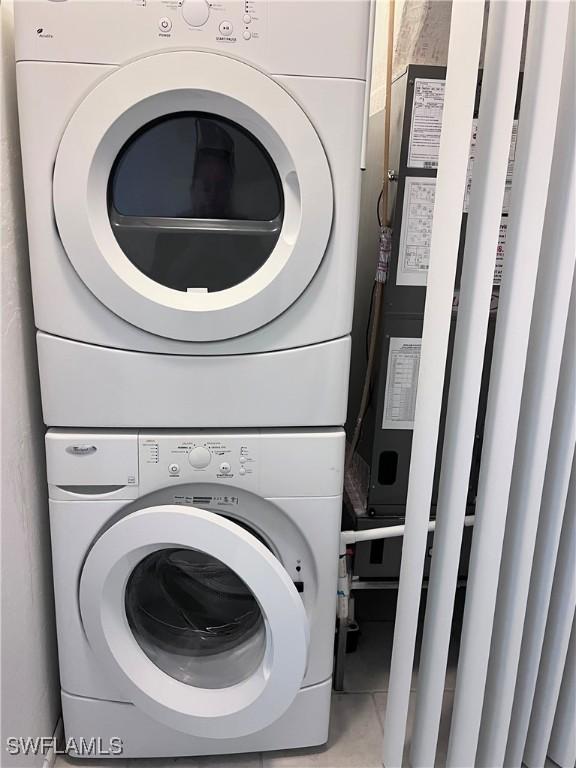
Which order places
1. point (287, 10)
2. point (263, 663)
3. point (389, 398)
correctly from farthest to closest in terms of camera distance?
point (389, 398) → point (263, 663) → point (287, 10)

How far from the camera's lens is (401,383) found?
1.37m

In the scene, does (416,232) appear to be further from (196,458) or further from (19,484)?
(19,484)

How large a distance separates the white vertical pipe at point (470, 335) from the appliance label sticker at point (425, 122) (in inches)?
9.9

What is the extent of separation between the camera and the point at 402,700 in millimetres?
1185

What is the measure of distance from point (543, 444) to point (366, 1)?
0.82 m

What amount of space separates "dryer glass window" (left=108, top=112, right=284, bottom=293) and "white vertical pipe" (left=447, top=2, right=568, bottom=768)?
42 cm

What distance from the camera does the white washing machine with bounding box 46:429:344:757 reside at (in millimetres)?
Result: 1042

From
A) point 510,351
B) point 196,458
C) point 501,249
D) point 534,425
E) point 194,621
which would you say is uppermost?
point 501,249

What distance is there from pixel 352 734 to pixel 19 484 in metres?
0.95

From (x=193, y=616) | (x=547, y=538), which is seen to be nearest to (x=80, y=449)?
(x=193, y=616)

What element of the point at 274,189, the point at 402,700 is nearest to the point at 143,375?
the point at 274,189

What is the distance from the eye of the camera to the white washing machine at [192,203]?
38.4 inches

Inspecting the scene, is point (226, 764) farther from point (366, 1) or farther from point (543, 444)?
point (366, 1)

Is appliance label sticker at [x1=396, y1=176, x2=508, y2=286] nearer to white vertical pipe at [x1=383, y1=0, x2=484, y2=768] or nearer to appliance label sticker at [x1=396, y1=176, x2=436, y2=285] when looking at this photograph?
appliance label sticker at [x1=396, y1=176, x2=436, y2=285]
